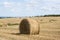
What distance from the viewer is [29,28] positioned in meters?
20.9

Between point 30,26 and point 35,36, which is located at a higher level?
point 30,26

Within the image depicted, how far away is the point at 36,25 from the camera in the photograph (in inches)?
824

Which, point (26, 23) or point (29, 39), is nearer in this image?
point (29, 39)

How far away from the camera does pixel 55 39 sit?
16.9 meters

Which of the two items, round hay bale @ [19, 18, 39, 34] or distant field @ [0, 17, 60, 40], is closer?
distant field @ [0, 17, 60, 40]

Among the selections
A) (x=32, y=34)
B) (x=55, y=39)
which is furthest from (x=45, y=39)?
(x=32, y=34)

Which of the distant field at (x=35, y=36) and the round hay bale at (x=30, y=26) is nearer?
the distant field at (x=35, y=36)

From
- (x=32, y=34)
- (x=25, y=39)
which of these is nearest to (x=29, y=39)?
(x=25, y=39)

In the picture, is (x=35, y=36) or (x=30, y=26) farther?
(x=30, y=26)

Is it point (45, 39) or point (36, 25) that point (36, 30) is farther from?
point (45, 39)

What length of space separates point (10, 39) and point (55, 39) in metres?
3.13

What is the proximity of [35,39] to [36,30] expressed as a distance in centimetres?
403

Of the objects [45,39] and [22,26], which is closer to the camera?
[45,39]

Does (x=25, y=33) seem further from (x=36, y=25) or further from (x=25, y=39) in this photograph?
(x=25, y=39)
